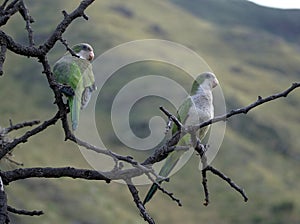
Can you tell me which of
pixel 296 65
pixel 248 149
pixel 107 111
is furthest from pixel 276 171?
pixel 296 65

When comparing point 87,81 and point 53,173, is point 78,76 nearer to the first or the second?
point 87,81

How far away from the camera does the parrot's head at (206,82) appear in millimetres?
6102

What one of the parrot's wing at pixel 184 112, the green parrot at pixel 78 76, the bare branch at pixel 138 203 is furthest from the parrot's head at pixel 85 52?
the bare branch at pixel 138 203

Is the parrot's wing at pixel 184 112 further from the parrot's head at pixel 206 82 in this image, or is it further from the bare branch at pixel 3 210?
the bare branch at pixel 3 210

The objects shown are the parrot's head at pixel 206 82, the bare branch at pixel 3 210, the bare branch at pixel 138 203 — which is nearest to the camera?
the bare branch at pixel 3 210

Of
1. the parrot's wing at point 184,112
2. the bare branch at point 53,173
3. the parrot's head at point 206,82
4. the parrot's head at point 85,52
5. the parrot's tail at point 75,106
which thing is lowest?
the bare branch at point 53,173

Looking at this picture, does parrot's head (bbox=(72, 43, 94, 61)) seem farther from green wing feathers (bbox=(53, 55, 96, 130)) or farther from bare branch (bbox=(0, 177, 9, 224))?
bare branch (bbox=(0, 177, 9, 224))

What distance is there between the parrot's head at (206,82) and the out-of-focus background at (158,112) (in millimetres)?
31257

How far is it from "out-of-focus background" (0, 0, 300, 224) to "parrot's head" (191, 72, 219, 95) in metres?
31.3

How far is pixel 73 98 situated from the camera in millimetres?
4676

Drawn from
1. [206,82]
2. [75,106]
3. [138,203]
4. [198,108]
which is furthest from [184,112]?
[138,203]

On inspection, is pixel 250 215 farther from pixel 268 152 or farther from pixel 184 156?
pixel 184 156

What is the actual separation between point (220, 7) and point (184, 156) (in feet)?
374

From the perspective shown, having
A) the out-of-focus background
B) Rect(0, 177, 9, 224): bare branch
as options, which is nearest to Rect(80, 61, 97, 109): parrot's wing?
Rect(0, 177, 9, 224): bare branch
